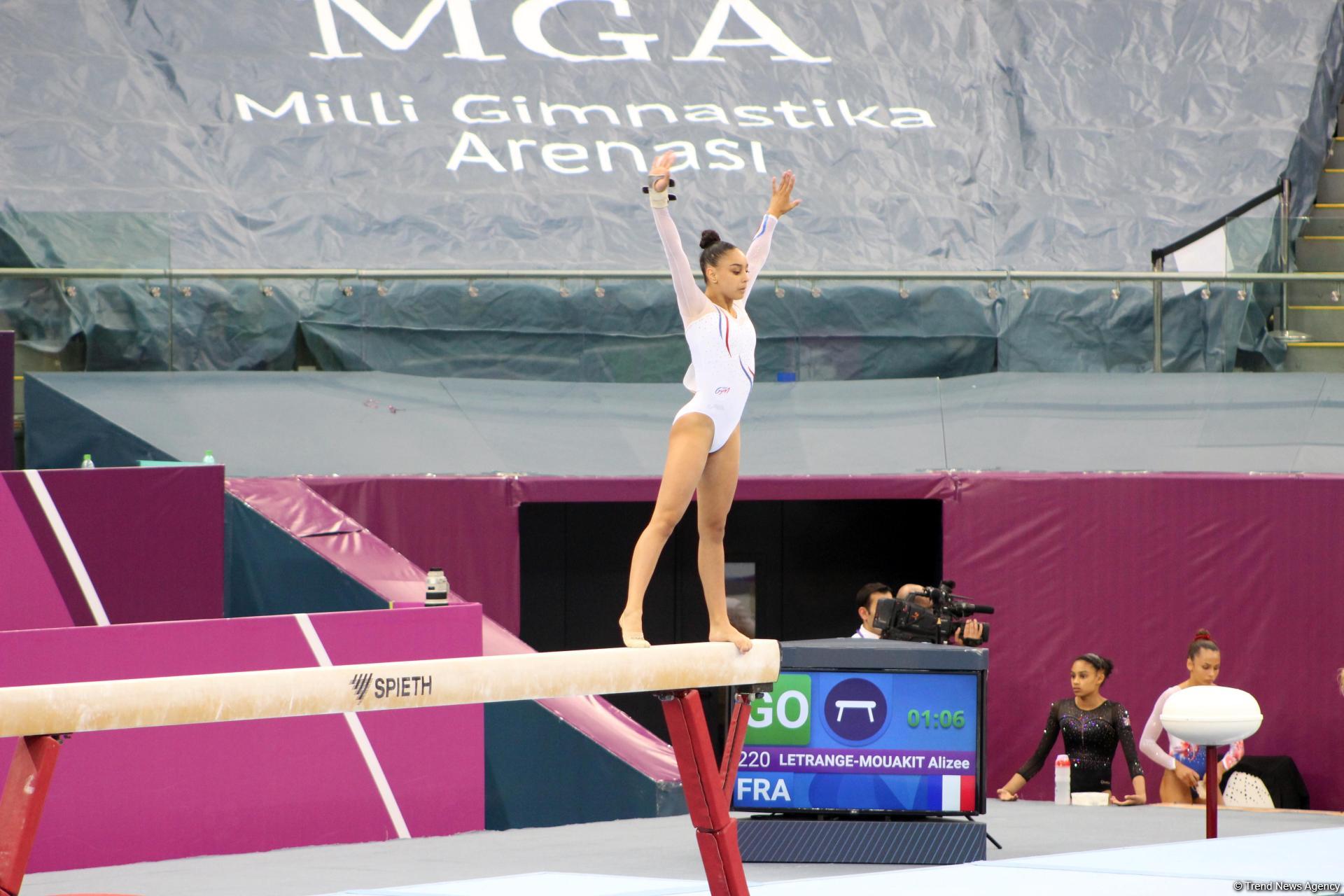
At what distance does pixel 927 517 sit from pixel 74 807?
6.84 metres

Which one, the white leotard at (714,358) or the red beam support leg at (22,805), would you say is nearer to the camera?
the red beam support leg at (22,805)

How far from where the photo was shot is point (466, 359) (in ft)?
34.4

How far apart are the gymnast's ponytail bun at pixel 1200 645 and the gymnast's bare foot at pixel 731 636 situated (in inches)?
167

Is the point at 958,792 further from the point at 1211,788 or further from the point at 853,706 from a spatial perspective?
the point at 1211,788

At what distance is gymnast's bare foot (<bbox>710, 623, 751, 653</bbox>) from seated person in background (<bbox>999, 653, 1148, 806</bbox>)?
12.1 ft

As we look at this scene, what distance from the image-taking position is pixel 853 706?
256 inches

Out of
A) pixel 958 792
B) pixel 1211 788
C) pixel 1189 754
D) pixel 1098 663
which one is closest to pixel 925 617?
pixel 958 792

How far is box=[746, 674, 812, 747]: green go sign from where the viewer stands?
651 centimetres

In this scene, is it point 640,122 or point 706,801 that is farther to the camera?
point 640,122

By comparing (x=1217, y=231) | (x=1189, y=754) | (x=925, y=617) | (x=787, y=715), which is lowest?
(x=787, y=715)

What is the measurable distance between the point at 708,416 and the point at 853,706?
211 centimetres

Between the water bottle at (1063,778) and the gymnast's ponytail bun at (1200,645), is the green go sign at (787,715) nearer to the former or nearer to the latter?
the water bottle at (1063,778)

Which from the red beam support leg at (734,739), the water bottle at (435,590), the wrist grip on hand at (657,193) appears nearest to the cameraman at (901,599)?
the water bottle at (435,590)

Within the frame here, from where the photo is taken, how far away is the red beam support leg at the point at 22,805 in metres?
3.60
